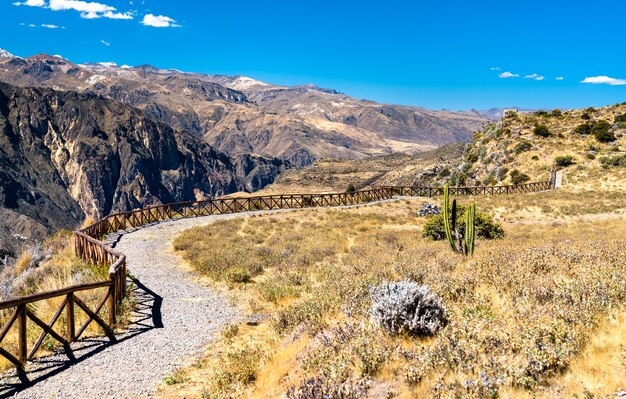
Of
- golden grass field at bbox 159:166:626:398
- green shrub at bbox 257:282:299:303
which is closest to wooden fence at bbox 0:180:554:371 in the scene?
golden grass field at bbox 159:166:626:398

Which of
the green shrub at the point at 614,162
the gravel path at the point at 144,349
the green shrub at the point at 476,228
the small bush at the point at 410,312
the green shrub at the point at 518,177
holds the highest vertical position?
the green shrub at the point at 614,162

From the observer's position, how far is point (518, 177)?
5175 centimetres

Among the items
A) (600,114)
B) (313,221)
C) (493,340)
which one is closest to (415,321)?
(493,340)

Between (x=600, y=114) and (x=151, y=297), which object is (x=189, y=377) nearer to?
(x=151, y=297)

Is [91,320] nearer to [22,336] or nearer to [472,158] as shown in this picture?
[22,336]

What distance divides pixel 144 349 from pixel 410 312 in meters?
5.87

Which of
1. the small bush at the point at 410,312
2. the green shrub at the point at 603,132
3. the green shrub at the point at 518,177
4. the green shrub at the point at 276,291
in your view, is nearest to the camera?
the small bush at the point at 410,312

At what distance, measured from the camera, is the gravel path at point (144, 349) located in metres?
7.03

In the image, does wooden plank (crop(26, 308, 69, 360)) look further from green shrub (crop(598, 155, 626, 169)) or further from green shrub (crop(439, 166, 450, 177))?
green shrub (crop(439, 166, 450, 177))

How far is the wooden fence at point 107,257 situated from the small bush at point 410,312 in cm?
656

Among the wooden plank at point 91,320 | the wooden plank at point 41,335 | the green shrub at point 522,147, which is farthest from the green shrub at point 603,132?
the wooden plank at point 41,335

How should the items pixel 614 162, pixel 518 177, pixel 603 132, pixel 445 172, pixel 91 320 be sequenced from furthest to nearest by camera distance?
1. pixel 445 172
2. pixel 603 132
3. pixel 518 177
4. pixel 614 162
5. pixel 91 320

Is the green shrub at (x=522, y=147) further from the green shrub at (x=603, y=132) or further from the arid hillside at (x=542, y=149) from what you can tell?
the green shrub at (x=603, y=132)

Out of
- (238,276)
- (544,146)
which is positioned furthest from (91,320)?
(544,146)
